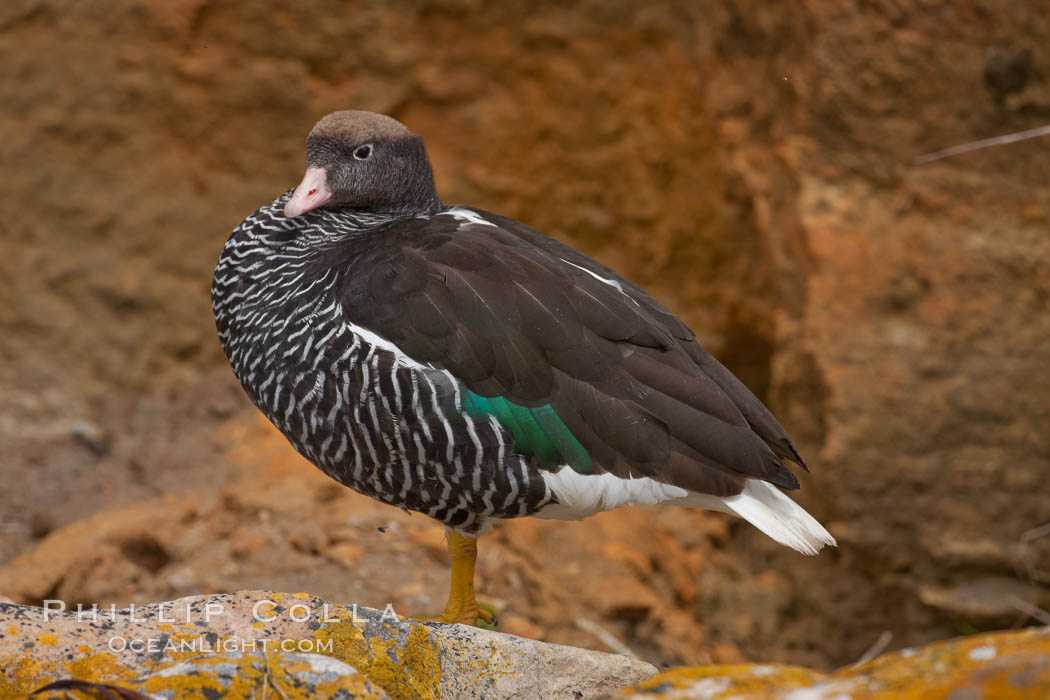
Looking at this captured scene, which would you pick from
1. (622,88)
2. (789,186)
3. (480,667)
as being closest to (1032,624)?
(789,186)

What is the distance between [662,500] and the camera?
12.0 ft

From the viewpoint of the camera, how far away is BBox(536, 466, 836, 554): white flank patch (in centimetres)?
362

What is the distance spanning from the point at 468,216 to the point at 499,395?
861mm

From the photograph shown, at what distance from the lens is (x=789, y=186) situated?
19.6ft

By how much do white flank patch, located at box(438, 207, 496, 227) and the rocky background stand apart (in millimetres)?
1709

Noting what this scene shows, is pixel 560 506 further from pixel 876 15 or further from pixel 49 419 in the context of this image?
pixel 49 419

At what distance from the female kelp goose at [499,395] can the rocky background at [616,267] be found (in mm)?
1482

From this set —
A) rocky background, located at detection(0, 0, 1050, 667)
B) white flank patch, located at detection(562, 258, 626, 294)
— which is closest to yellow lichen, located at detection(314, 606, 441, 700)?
white flank patch, located at detection(562, 258, 626, 294)

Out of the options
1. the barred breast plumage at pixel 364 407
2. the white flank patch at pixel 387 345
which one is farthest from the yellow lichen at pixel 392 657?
the white flank patch at pixel 387 345

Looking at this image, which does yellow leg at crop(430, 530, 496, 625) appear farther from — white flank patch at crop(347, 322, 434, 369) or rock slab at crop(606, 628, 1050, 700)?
rock slab at crop(606, 628, 1050, 700)

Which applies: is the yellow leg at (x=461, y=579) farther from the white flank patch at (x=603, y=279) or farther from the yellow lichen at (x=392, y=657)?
the yellow lichen at (x=392, y=657)

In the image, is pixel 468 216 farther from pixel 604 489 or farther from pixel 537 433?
pixel 604 489

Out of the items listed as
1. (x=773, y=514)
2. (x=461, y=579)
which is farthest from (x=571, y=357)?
(x=461, y=579)

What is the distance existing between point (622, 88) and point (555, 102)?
378 mm
